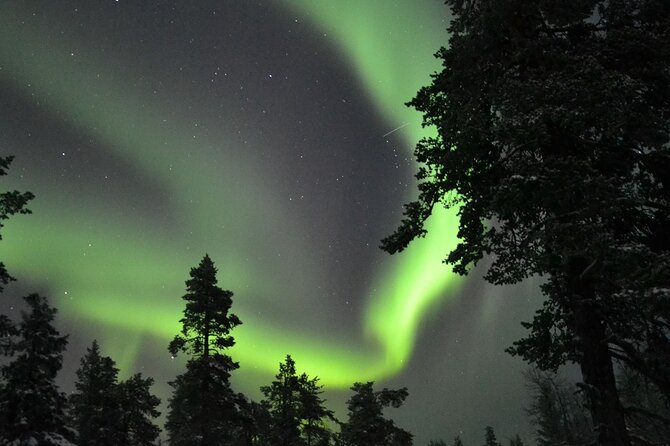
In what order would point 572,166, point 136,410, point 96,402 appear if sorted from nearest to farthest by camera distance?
point 572,166
point 136,410
point 96,402

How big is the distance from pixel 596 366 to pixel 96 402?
95.9 ft

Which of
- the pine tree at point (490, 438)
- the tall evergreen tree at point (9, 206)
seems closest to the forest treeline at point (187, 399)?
the tall evergreen tree at point (9, 206)

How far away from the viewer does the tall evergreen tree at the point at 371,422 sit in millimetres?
A: 27484

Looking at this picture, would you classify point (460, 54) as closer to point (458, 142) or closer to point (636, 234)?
point (458, 142)

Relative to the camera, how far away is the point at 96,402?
27031 millimetres

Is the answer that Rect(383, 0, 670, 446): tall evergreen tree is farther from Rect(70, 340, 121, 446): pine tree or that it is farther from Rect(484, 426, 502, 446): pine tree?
Rect(484, 426, 502, 446): pine tree

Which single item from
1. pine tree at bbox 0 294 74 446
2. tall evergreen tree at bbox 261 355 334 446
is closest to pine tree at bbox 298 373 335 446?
tall evergreen tree at bbox 261 355 334 446

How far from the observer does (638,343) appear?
8.95 m

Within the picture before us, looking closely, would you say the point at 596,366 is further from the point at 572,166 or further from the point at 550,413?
the point at 550,413

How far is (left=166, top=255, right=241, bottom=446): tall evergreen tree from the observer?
2119cm

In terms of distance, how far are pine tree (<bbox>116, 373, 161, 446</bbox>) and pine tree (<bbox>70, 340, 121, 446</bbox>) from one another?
2.11ft

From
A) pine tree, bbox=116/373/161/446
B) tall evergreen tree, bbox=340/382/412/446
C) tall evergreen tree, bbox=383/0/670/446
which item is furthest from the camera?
tall evergreen tree, bbox=340/382/412/446

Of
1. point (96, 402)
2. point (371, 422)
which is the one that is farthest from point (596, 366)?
point (96, 402)

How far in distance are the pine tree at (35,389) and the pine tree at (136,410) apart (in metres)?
3.49
